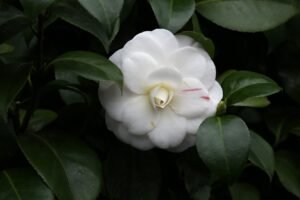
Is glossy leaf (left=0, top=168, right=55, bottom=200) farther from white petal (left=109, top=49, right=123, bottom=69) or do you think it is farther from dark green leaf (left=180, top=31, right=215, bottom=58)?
dark green leaf (left=180, top=31, right=215, bottom=58)

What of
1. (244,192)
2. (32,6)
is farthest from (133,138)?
(244,192)

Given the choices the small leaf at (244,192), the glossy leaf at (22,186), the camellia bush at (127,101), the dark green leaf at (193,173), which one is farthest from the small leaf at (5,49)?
the small leaf at (244,192)

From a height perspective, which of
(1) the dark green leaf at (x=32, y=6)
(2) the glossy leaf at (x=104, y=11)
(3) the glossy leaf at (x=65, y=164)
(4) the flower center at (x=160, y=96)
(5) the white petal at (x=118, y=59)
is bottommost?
(3) the glossy leaf at (x=65, y=164)

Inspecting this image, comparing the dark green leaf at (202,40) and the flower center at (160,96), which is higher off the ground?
the dark green leaf at (202,40)

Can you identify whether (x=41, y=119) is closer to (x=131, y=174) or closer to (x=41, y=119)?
(x=41, y=119)

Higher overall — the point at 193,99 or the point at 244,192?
the point at 193,99

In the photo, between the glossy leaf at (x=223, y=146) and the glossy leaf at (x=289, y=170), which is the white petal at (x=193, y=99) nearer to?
the glossy leaf at (x=223, y=146)

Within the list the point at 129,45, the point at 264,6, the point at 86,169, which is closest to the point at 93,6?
the point at 129,45

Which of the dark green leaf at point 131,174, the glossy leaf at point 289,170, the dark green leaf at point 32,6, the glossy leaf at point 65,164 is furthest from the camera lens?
the glossy leaf at point 289,170
